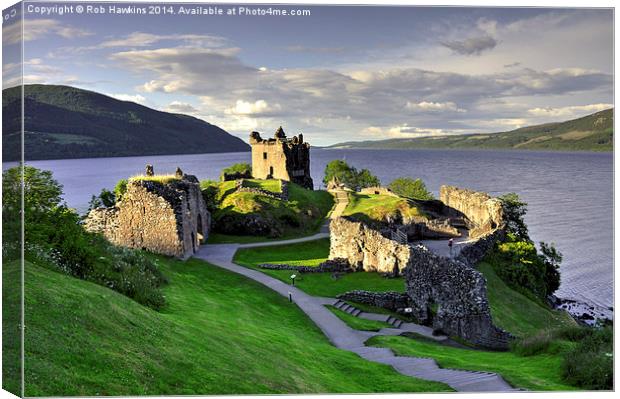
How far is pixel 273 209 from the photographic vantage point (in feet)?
175

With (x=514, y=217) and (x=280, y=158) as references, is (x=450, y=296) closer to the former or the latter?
(x=514, y=217)

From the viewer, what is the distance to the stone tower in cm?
7950

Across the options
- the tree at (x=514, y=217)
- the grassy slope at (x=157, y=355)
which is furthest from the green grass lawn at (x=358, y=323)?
the tree at (x=514, y=217)

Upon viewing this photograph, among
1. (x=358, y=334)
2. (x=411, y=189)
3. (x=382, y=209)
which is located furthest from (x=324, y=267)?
(x=411, y=189)

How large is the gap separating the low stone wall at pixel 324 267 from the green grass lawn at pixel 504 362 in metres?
13.4

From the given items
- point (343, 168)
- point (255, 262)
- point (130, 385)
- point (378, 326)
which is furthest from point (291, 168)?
point (130, 385)

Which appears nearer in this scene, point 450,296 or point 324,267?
point 450,296

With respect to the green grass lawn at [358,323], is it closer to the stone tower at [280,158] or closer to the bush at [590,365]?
the bush at [590,365]

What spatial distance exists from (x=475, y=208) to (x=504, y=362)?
4203cm

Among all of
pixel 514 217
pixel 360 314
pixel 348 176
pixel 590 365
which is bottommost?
pixel 360 314

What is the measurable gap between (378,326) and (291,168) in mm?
56867

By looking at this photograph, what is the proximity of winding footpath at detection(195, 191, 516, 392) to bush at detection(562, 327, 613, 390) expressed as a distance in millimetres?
1770

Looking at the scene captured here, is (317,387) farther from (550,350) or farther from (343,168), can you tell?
(343,168)

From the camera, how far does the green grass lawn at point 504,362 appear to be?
1354 centimetres
